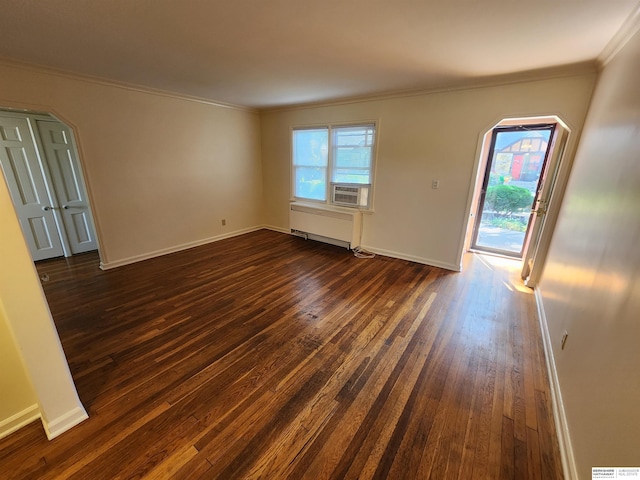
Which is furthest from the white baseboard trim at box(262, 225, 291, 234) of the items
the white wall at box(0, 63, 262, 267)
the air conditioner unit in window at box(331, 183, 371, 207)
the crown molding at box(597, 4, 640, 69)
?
the crown molding at box(597, 4, 640, 69)

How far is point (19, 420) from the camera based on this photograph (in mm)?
1516

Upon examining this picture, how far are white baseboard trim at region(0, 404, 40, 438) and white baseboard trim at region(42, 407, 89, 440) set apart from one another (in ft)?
0.40

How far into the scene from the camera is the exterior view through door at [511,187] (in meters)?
4.02

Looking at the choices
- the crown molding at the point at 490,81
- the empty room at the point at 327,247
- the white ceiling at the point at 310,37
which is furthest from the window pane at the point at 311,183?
the white ceiling at the point at 310,37

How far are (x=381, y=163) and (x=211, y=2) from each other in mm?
2982

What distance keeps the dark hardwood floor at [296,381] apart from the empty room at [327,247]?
16 mm

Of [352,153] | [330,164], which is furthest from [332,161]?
[352,153]

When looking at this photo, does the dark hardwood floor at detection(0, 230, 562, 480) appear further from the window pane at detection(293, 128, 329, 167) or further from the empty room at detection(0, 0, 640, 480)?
the window pane at detection(293, 128, 329, 167)

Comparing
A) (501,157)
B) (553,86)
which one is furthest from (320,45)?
(501,157)

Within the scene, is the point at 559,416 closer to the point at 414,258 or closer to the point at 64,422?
the point at 414,258

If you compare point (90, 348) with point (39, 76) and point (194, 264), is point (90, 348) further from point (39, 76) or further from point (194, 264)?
point (39, 76)

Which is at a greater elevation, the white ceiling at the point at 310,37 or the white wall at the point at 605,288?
the white ceiling at the point at 310,37

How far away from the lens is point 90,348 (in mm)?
2160

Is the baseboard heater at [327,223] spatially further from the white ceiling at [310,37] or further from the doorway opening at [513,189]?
the white ceiling at [310,37]
